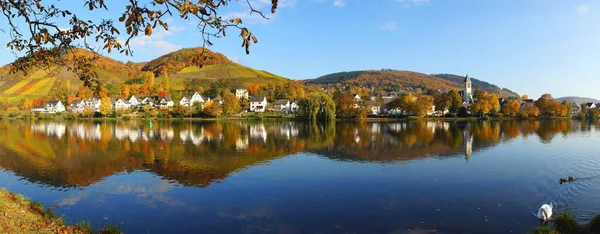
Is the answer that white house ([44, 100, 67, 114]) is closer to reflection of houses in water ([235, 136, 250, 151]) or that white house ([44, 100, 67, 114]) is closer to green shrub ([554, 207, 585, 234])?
reflection of houses in water ([235, 136, 250, 151])

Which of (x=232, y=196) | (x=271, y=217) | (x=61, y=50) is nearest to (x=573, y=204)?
(x=271, y=217)

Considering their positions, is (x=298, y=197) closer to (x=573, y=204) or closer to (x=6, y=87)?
(x=573, y=204)

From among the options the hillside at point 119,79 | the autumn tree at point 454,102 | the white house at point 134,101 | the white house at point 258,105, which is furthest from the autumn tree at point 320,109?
the white house at point 134,101

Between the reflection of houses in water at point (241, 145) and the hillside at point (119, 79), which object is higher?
the hillside at point (119, 79)

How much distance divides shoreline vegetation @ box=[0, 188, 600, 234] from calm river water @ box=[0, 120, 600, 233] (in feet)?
3.22

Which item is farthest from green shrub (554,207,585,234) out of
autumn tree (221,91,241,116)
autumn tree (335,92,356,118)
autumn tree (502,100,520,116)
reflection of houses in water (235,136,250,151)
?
autumn tree (502,100,520,116)

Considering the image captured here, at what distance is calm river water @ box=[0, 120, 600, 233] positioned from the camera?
12.8m

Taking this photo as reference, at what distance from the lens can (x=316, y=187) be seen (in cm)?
Answer: 1778

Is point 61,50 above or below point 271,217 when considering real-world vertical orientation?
above

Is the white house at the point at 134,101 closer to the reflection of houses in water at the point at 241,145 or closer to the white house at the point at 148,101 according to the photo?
the white house at the point at 148,101

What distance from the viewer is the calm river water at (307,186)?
12.8 m

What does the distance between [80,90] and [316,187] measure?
4941 inches

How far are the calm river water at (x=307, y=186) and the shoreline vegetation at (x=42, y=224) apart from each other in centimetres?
98

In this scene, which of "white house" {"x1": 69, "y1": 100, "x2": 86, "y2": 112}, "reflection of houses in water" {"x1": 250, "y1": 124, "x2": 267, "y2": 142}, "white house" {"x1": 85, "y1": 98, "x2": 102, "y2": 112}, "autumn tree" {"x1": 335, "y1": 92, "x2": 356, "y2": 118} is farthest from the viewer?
"white house" {"x1": 69, "y1": 100, "x2": 86, "y2": 112}
